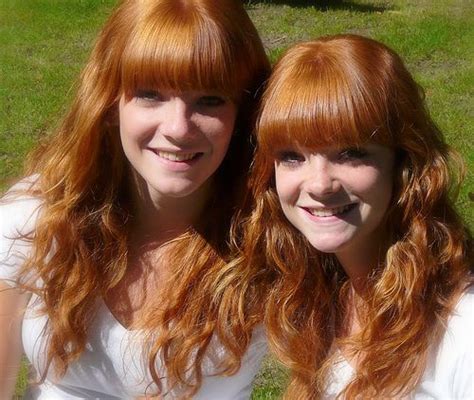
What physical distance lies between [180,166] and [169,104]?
0.19 metres

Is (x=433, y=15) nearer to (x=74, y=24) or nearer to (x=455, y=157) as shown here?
(x=74, y=24)

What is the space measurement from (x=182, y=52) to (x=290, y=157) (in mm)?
431

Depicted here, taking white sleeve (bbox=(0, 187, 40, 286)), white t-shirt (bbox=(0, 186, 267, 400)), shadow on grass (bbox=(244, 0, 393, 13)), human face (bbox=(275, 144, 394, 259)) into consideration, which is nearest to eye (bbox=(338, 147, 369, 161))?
human face (bbox=(275, 144, 394, 259))

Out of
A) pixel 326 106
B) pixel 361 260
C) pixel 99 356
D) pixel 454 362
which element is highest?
pixel 326 106

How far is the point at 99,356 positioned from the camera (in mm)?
3113

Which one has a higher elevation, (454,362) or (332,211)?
(332,211)

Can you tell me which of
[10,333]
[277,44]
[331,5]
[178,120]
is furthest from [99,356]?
[331,5]

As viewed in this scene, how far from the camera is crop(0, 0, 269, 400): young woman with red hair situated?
282 centimetres

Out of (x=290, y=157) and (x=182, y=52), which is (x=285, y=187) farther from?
(x=182, y=52)

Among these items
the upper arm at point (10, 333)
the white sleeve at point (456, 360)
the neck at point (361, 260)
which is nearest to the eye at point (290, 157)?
the neck at point (361, 260)

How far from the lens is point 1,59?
758cm

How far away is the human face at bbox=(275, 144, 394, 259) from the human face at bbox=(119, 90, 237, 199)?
0.22m

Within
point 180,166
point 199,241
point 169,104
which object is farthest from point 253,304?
point 169,104

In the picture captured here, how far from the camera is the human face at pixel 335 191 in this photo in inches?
103
